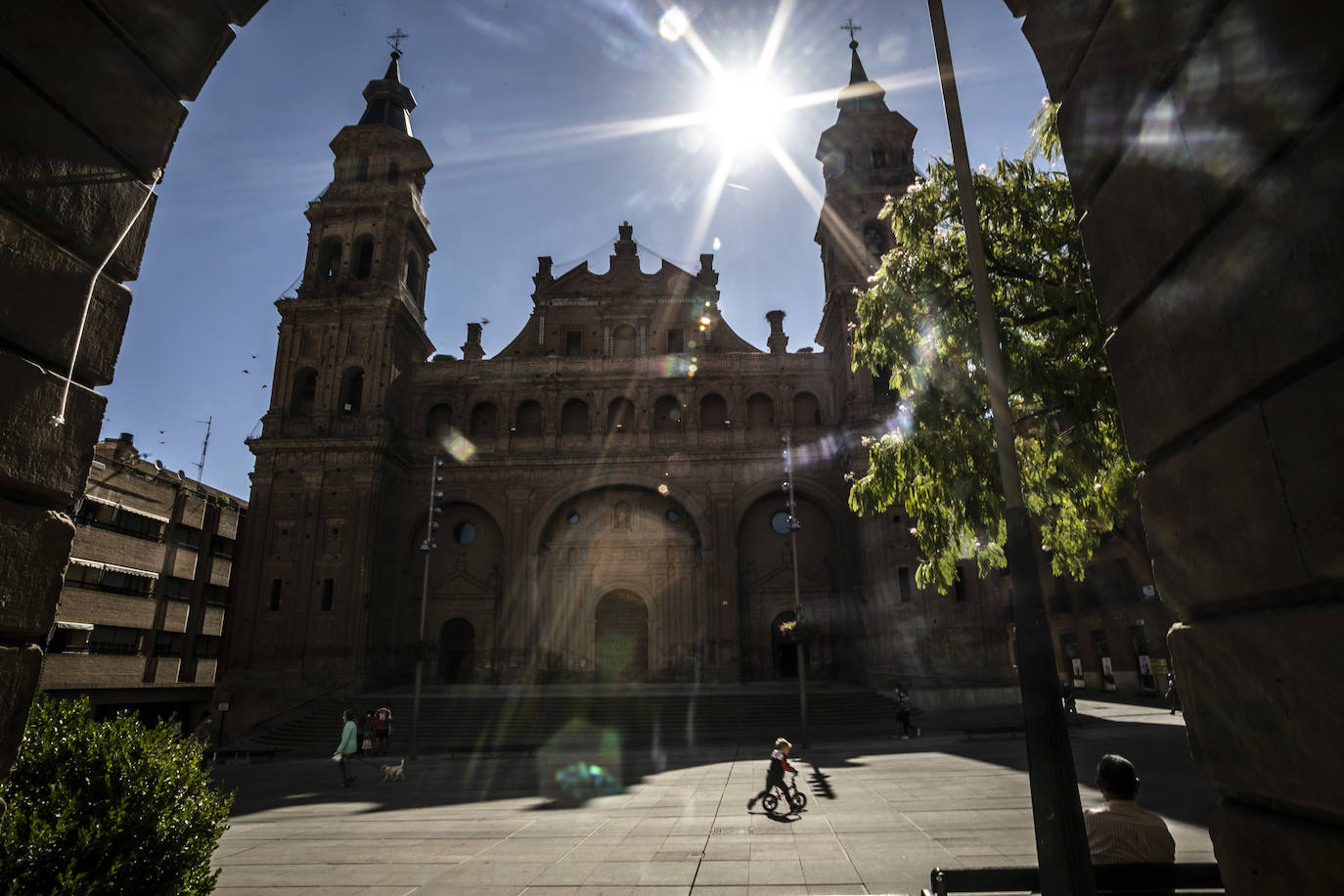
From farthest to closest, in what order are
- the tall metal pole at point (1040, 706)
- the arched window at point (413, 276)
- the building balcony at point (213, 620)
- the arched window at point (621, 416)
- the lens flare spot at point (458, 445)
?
the building balcony at point (213, 620) → the arched window at point (413, 276) → the arched window at point (621, 416) → the lens flare spot at point (458, 445) → the tall metal pole at point (1040, 706)

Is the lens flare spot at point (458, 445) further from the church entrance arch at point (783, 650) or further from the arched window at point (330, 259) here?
the church entrance arch at point (783, 650)

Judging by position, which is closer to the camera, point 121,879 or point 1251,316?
point 1251,316

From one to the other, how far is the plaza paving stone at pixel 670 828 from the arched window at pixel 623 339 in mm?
23841

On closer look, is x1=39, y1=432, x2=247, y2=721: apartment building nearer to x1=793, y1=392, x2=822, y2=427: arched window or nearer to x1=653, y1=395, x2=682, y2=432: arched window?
x1=653, y1=395, x2=682, y2=432: arched window

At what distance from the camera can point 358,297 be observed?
34.2 metres

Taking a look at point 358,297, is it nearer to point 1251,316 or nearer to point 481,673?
point 481,673

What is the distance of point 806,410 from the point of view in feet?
116

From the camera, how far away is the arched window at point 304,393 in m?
33.4

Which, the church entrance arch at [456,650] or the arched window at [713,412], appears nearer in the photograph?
the church entrance arch at [456,650]

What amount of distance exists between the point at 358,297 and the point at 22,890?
1350 inches

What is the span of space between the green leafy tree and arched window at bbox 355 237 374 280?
3303 centimetres

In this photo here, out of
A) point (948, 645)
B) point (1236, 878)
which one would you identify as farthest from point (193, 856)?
point (948, 645)

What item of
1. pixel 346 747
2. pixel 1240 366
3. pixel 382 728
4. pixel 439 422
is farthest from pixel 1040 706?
pixel 439 422

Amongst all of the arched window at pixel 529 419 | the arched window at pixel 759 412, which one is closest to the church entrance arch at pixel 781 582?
the arched window at pixel 759 412
